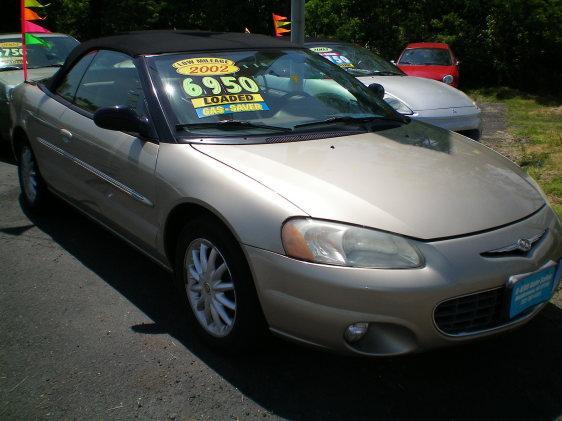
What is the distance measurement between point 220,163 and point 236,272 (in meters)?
0.54

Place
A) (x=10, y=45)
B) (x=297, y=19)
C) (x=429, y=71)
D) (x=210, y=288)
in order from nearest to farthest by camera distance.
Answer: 1. (x=210, y=288)
2. (x=297, y=19)
3. (x=10, y=45)
4. (x=429, y=71)

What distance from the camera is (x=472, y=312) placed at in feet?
8.18

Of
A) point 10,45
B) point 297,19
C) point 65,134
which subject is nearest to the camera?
point 65,134

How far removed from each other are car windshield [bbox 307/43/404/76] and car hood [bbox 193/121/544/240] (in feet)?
15.7

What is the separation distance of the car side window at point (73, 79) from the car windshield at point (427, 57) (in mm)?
10447

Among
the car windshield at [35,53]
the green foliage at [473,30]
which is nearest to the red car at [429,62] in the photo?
the green foliage at [473,30]

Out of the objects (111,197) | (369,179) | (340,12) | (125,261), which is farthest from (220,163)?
(340,12)

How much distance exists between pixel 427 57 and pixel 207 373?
40.3 ft

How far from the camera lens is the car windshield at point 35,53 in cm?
747

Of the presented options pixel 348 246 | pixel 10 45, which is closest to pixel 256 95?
pixel 348 246

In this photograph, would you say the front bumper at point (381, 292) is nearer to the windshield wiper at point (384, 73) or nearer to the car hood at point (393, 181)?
the car hood at point (393, 181)

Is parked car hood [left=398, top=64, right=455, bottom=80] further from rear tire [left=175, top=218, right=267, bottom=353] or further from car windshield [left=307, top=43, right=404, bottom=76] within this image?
rear tire [left=175, top=218, right=267, bottom=353]

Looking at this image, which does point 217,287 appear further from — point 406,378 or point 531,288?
point 531,288

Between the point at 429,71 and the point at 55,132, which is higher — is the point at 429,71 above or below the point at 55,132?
below
